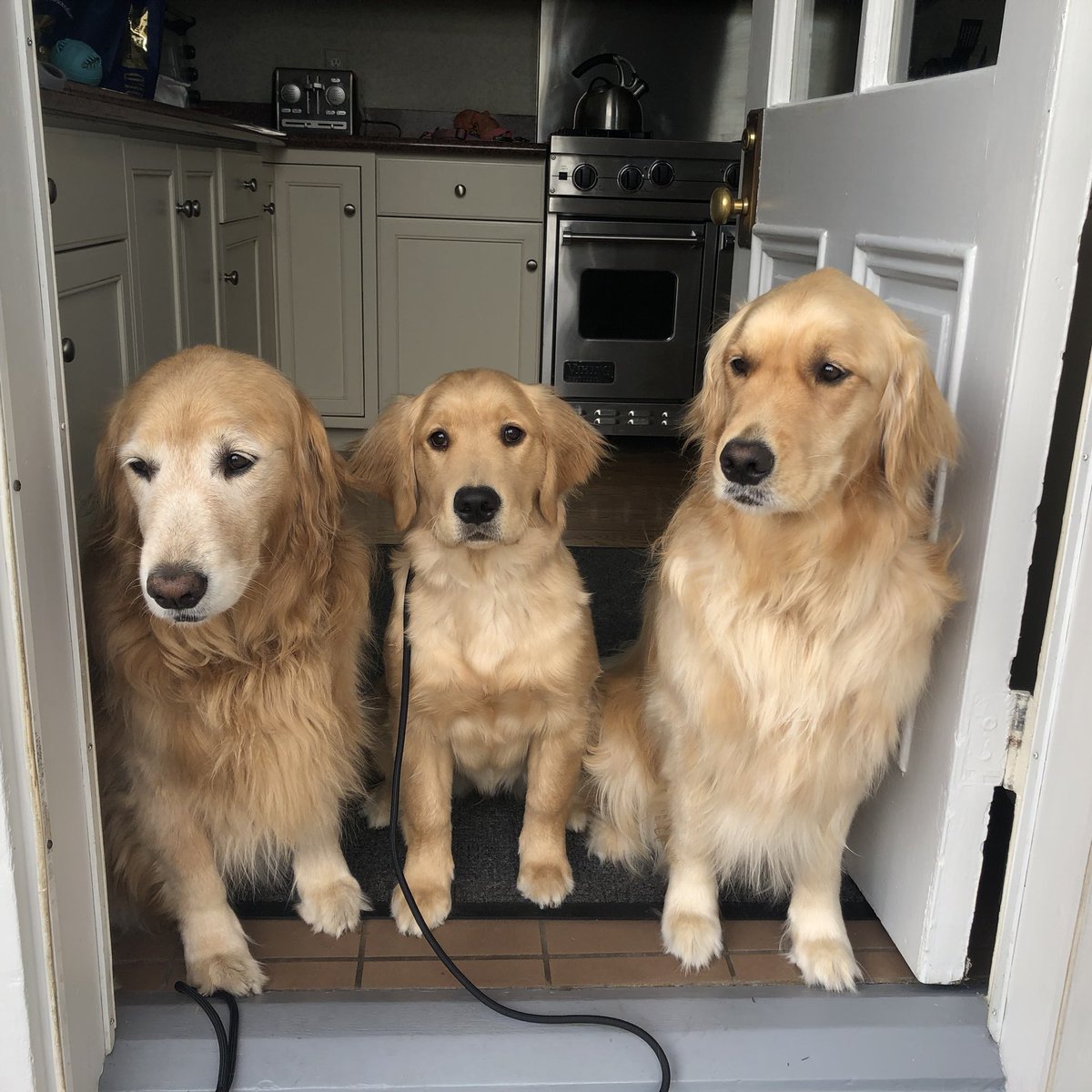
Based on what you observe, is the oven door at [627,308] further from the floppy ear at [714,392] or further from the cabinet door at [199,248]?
the floppy ear at [714,392]

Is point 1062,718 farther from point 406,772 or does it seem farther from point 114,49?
point 114,49

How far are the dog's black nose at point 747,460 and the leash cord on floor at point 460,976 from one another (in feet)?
1.94

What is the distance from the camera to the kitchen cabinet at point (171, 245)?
2.11 metres

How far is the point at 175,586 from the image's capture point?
116 centimetres

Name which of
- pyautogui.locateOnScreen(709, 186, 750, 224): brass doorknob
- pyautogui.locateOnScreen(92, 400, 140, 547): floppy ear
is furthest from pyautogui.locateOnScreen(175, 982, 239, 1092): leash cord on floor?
pyautogui.locateOnScreen(709, 186, 750, 224): brass doorknob

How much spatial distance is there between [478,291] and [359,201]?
1.88 feet

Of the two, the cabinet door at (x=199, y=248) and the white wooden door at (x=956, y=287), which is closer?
the white wooden door at (x=956, y=287)

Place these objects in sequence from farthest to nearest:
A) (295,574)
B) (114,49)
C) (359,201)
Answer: (359,201) → (114,49) → (295,574)

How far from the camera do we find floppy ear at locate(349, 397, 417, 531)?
1581 mm

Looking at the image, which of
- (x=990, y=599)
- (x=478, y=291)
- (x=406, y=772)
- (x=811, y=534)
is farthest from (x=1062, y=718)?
(x=478, y=291)

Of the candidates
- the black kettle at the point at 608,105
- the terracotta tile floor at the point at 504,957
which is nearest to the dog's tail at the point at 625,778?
the terracotta tile floor at the point at 504,957

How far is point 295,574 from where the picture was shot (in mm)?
1392

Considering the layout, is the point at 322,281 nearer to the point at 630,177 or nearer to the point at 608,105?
the point at 630,177

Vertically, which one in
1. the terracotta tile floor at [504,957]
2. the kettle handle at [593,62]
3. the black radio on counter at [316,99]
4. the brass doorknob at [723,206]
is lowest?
the terracotta tile floor at [504,957]
